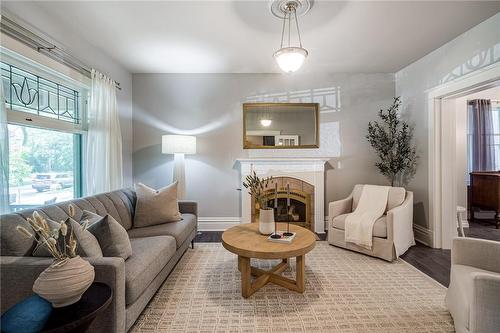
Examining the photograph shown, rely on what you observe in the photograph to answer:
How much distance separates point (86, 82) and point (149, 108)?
123 cm

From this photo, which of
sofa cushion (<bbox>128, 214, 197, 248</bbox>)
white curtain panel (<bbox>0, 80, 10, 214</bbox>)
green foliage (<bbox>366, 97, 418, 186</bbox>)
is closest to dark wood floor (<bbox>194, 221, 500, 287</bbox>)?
sofa cushion (<bbox>128, 214, 197, 248</bbox>)

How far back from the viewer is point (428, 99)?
3.32 m

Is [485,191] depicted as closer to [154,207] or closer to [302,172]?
[302,172]

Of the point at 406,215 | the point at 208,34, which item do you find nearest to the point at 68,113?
the point at 208,34

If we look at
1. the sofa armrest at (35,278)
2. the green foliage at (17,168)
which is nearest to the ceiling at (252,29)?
the green foliage at (17,168)

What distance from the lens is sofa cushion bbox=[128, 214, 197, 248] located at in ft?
8.14

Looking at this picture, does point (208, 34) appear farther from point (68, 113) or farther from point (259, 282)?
point (259, 282)

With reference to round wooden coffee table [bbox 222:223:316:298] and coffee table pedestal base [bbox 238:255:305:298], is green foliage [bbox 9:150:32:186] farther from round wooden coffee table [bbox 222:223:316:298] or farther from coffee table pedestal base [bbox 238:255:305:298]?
coffee table pedestal base [bbox 238:255:305:298]

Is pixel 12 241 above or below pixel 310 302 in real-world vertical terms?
above

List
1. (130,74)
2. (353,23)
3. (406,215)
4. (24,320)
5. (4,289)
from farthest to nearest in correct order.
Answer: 1. (130,74)
2. (406,215)
3. (353,23)
4. (4,289)
5. (24,320)

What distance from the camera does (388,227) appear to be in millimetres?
2820

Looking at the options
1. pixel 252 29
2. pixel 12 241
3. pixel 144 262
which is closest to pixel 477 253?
pixel 144 262

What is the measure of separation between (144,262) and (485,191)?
18.5 ft

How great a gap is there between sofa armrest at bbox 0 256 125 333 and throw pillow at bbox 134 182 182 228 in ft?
4.31
